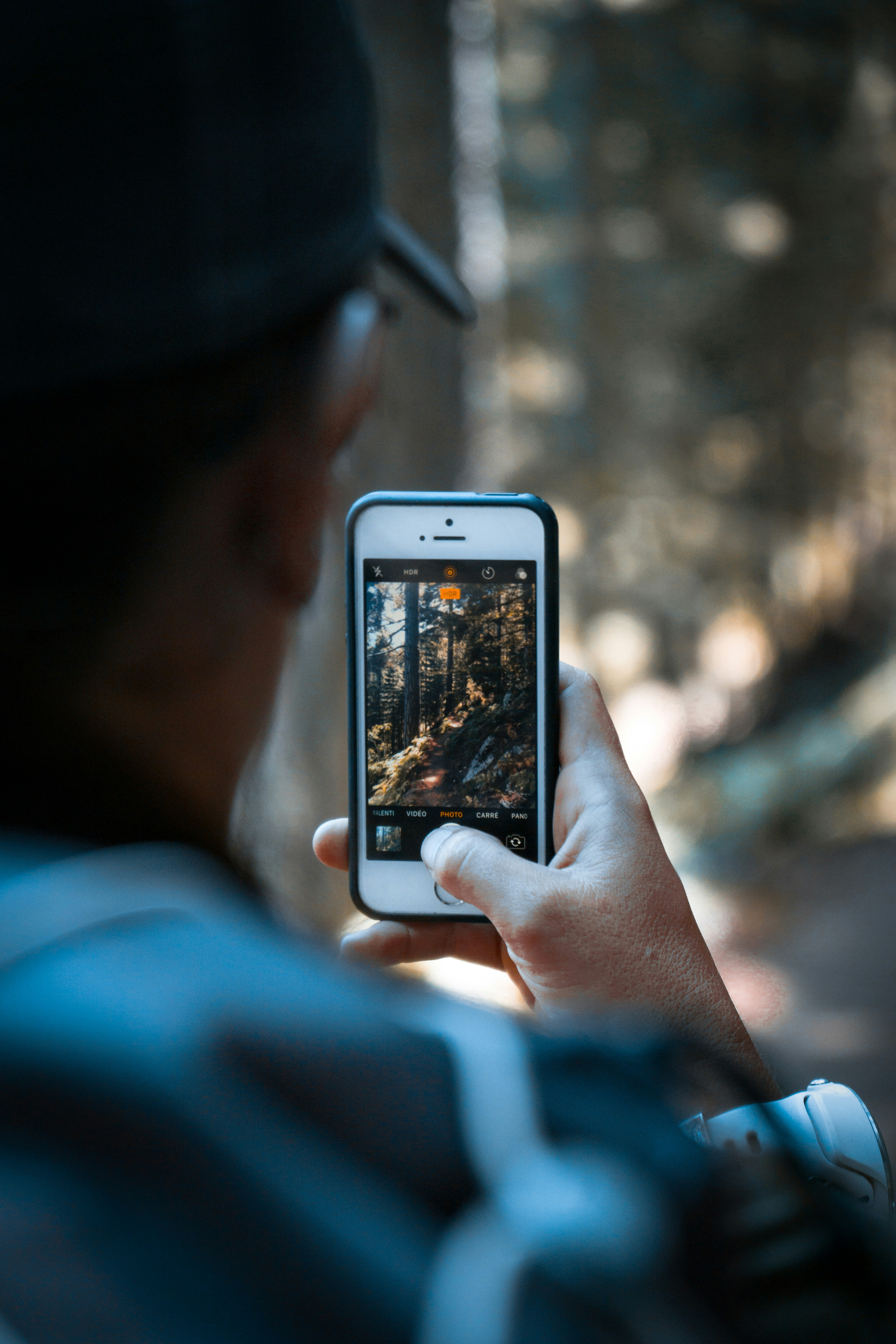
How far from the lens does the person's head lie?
0.40 m

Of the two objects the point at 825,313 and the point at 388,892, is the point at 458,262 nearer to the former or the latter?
the point at 388,892

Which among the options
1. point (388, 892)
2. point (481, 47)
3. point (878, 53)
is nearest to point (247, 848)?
point (388, 892)

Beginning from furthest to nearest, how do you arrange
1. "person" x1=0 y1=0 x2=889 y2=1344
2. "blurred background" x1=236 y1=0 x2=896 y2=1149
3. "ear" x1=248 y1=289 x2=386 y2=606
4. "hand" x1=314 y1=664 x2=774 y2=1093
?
"blurred background" x1=236 y1=0 x2=896 y2=1149 < "hand" x1=314 y1=664 x2=774 y2=1093 < "ear" x1=248 y1=289 x2=386 y2=606 < "person" x1=0 y1=0 x2=889 y2=1344

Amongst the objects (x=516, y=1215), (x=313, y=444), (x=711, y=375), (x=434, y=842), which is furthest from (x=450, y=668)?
(x=711, y=375)

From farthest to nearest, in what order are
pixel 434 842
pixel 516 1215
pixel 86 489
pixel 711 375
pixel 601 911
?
1. pixel 711 375
2. pixel 434 842
3. pixel 601 911
4. pixel 86 489
5. pixel 516 1215

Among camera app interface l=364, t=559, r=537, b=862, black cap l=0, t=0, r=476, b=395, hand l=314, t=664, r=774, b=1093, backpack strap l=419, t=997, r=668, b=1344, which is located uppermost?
black cap l=0, t=0, r=476, b=395

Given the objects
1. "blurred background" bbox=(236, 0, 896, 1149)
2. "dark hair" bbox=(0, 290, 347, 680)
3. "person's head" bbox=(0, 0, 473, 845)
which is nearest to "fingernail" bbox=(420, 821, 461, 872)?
"person's head" bbox=(0, 0, 473, 845)

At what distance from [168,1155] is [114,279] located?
353 millimetres

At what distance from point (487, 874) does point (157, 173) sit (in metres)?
0.48

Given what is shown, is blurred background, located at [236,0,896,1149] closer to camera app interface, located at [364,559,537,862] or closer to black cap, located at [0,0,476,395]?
camera app interface, located at [364,559,537,862]

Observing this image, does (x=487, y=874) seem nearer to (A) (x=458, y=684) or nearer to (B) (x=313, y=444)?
(A) (x=458, y=684)

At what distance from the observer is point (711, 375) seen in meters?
3.96

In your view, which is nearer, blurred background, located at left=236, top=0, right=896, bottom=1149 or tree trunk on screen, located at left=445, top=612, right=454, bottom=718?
tree trunk on screen, located at left=445, top=612, right=454, bottom=718

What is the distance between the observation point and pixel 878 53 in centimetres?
363
